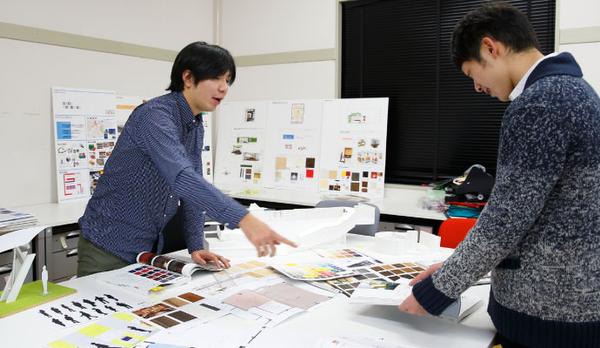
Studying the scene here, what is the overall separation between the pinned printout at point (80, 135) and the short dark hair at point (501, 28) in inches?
133

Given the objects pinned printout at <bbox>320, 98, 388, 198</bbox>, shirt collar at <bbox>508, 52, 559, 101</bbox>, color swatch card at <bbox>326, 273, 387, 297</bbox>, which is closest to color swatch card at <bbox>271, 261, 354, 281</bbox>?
color swatch card at <bbox>326, 273, 387, 297</bbox>

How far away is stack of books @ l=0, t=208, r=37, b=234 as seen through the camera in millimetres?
2859

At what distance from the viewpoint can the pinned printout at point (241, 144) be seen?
15.4ft

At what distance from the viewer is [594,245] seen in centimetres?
110

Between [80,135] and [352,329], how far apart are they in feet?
10.4

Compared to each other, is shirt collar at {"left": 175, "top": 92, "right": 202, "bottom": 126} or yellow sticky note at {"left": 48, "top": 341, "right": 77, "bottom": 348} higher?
shirt collar at {"left": 175, "top": 92, "right": 202, "bottom": 126}

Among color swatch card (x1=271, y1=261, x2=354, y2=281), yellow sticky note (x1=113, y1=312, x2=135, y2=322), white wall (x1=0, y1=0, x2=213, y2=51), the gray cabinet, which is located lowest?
the gray cabinet

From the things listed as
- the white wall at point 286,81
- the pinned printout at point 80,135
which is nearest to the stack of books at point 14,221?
the pinned printout at point 80,135

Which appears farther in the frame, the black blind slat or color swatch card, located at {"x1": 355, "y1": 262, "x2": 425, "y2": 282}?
the black blind slat

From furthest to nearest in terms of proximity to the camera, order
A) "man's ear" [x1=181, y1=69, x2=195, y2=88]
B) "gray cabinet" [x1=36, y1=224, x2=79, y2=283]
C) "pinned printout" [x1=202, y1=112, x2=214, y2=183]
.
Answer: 1. "pinned printout" [x1=202, y1=112, x2=214, y2=183]
2. "gray cabinet" [x1=36, y1=224, x2=79, y2=283]
3. "man's ear" [x1=181, y1=69, x2=195, y2=88]

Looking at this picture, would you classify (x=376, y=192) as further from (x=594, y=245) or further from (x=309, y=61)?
(x=594, y=245)

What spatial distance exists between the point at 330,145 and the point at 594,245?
3264mm

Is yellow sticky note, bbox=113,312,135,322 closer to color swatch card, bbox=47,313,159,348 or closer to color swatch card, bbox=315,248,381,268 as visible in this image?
color swatch card, bbox=47,313,159,348

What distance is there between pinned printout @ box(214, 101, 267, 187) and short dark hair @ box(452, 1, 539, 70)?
3528 mm
